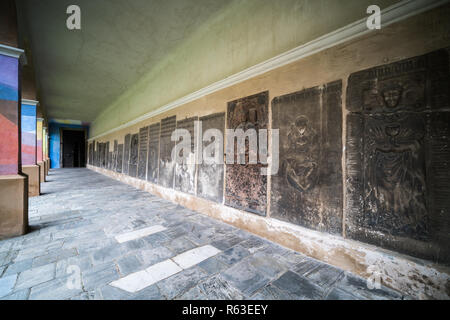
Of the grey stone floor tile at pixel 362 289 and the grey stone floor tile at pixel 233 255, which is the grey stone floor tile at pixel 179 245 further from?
the grey stone floor tile at pixel 362 289

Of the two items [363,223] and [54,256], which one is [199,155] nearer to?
[54,256]

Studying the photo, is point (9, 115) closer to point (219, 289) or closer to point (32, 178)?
point (32, 178)

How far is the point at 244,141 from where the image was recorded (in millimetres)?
3451

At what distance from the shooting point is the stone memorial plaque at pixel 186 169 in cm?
475

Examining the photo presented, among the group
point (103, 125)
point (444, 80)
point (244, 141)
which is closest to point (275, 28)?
point (244, 141)

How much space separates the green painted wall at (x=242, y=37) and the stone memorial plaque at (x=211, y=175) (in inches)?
38.7

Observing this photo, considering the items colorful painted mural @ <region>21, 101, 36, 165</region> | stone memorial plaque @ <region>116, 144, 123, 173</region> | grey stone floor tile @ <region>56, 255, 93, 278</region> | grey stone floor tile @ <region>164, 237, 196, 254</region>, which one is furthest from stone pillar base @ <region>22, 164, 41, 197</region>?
grey stone floor tile @ <region>164, 237, 196, 254</region>

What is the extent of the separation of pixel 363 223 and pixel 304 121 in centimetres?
149

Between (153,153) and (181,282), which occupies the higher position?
(153,153)

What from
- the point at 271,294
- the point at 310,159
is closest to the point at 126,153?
the point at 310,159

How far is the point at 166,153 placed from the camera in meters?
5.90

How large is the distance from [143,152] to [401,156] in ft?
25.3

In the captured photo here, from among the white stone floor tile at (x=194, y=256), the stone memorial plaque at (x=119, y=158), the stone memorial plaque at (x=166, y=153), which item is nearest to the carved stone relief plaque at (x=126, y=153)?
the stone memorial plaque at (x=119, y=158)
